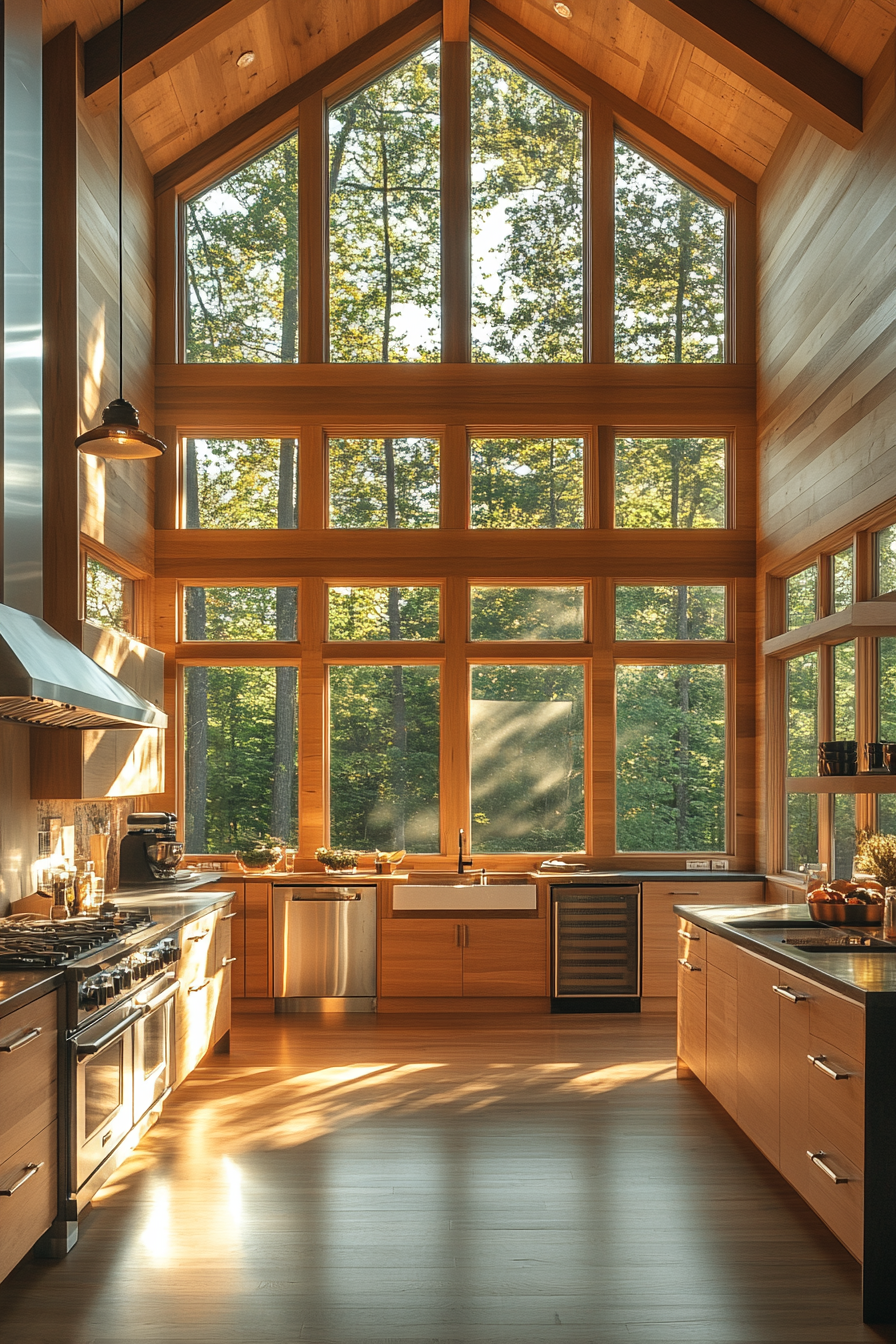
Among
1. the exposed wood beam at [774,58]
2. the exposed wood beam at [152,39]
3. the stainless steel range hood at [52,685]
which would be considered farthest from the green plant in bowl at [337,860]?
the exposed wood beam at [774,58]

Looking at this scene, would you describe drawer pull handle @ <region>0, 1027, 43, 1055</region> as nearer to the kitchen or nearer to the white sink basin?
the kitchen

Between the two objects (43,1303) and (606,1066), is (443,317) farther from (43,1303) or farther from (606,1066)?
(43,1303)

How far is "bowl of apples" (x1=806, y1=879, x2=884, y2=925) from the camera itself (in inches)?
179

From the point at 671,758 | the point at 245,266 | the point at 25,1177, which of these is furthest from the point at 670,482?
the point at 25,1177

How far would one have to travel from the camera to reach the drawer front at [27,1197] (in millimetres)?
3059

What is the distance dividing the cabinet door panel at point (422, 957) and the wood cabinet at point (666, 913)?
1.20m

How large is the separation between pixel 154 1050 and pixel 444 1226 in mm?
1499

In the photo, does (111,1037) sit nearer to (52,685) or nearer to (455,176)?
(52,685)

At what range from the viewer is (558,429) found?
7.89 m

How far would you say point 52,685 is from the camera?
3.93 meters

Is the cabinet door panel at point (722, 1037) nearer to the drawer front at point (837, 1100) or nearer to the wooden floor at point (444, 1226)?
the wooden floor at point (444, 1226)

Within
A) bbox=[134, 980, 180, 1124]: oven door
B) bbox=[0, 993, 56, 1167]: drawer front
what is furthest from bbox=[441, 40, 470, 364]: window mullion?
bbox=[0, 993, 56, 1167]: drawer front

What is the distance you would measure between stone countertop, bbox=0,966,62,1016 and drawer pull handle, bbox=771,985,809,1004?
2.37 metres

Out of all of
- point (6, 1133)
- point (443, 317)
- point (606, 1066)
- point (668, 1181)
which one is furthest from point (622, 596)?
point (6, 1133)
